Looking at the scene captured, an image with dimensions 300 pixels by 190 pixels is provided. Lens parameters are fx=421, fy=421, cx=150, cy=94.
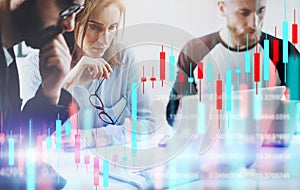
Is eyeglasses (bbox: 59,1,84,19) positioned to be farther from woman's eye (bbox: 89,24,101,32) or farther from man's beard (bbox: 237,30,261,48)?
man's beard (bbox: 237,30,261,48)

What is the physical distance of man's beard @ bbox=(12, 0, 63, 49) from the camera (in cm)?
140

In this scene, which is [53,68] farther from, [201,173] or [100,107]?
[201,173]

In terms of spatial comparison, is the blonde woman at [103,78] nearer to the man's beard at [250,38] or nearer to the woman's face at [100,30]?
the woman's face at [100,30]

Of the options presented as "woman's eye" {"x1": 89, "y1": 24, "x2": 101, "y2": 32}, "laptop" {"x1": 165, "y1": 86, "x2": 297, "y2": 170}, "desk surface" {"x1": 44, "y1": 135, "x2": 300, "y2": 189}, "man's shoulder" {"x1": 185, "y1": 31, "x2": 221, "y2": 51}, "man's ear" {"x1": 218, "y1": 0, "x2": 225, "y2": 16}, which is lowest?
"desk surface" {"x1": 44, "y1": 135, "x2": 300, "y2": 189}

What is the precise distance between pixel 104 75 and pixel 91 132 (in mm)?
191

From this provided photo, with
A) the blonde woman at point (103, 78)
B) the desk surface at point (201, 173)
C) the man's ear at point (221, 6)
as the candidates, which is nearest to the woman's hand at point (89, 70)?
the blonde woman at point (103, 78)

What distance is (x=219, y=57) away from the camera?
1.35 m

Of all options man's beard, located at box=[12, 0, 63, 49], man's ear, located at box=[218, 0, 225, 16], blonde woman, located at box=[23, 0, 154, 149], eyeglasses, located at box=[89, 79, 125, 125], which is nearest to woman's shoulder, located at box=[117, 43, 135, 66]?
blonde woman, located at box=[23, 0, 154, 149]

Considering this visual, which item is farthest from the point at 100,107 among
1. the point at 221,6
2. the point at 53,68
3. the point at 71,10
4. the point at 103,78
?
the point at 221,6

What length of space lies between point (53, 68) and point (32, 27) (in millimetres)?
155

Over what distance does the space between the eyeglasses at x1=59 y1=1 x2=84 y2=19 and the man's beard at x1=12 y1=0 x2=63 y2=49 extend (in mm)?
44

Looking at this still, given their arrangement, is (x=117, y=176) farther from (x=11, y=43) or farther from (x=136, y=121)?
(x=11, y=43)

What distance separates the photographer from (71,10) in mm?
1394

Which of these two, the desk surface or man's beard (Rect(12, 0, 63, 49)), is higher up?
man's beard (Rect(12, 0, 63, 49))
